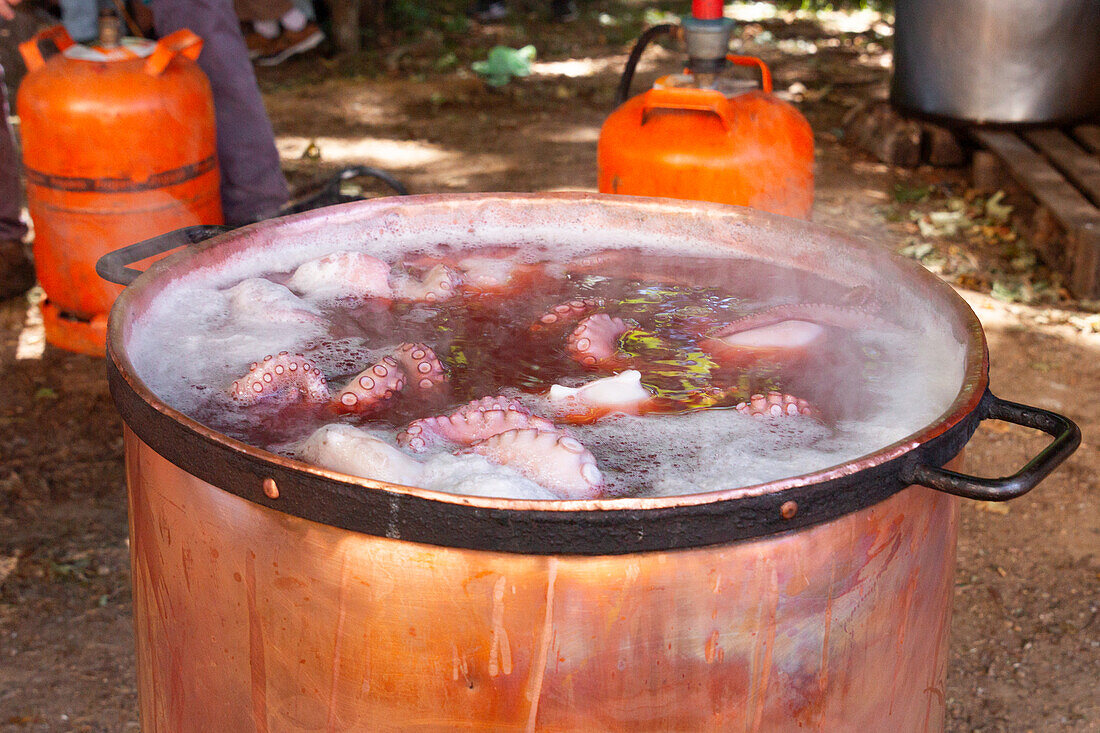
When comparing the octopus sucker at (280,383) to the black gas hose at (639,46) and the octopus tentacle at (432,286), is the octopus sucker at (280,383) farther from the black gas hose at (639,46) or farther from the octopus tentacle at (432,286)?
the black gas hose at (639,46)

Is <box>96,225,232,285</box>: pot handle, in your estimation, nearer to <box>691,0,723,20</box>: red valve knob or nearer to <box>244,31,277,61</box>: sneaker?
<box>691,0,723,20</box>: red valve knob

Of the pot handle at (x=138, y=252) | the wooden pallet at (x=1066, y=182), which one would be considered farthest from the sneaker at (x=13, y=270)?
the wooden pallet at (x=1066, y=182)

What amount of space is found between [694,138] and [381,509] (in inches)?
88.3

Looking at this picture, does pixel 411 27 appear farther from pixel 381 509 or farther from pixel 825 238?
pixel 381 509

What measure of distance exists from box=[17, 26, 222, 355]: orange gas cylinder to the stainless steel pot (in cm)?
361

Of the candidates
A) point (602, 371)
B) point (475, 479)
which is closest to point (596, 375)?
point (602, 371)

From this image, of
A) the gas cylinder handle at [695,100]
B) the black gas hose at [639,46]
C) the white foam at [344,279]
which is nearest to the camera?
the white foam at [344,279]

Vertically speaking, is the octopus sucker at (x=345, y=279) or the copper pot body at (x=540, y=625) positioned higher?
the octopus sucker at (x=345, y=279)

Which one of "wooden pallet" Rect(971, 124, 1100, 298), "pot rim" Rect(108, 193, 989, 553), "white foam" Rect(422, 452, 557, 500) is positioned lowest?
"wooden pallet" Rect(971, 124, 1100, 298)

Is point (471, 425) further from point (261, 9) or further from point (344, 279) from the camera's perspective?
point (261, 9)

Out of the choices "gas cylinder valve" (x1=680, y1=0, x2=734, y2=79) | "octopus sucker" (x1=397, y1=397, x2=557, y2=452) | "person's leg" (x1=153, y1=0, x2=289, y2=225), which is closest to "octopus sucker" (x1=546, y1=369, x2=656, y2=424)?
"octopus sucker" (x1=397, y1=397, x2=557, y2=452)

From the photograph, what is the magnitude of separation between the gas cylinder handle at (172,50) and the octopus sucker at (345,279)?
217cm

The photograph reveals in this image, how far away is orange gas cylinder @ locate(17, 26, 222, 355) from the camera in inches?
151

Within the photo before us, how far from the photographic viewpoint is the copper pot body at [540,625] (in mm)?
1292
